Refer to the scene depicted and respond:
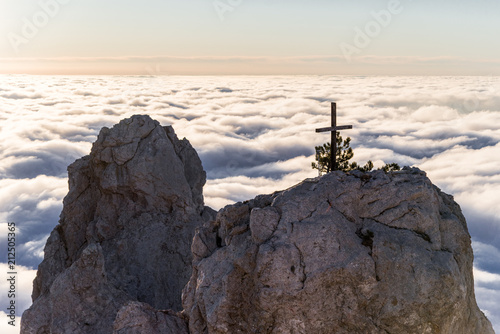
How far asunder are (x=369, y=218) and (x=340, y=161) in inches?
647

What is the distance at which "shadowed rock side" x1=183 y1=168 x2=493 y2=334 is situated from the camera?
699 inches

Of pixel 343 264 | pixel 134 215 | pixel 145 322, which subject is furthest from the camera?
pixel 134 215

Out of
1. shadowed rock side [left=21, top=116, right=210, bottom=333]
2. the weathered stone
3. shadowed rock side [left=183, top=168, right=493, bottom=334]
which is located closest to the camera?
shadowed rock side [left=183, top=168, right=493, bottom=334]

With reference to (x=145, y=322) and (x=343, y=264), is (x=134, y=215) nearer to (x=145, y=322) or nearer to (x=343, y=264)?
(x=145, y=322)

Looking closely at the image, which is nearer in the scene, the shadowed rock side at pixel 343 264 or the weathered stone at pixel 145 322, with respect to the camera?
the shadowed rock side at pixel 343 264

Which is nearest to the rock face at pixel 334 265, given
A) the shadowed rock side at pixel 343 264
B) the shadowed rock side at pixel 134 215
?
the shadowed rock side at pixel 343 264

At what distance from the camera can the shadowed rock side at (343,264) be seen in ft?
58.3

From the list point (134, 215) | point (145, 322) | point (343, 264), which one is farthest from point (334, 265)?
point (134, 215)

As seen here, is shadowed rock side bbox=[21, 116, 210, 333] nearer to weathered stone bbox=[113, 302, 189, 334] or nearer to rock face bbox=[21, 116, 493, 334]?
weathered stone bbox=[113, 302, 189, 334]

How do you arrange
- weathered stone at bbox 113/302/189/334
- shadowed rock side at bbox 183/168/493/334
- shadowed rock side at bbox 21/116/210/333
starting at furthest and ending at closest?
shadowed rock side at bbox 21/116/210/333
weathered stone at bbox 113/302/189/334
shadowed rock side at bbox 183/168/493/334

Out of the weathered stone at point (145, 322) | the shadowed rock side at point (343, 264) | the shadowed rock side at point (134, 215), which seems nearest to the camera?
the shadowed rock side at point (343, 264)

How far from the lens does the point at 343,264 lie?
1800 centimetres

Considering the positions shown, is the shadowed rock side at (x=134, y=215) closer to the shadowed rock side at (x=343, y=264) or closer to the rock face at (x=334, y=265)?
the rock face at (x=334, y=265)

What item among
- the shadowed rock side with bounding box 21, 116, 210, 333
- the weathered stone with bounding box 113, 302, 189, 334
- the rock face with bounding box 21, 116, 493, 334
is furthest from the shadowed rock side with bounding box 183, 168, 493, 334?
the shadowed rock side with bounding box 21, 116, 210, 333
